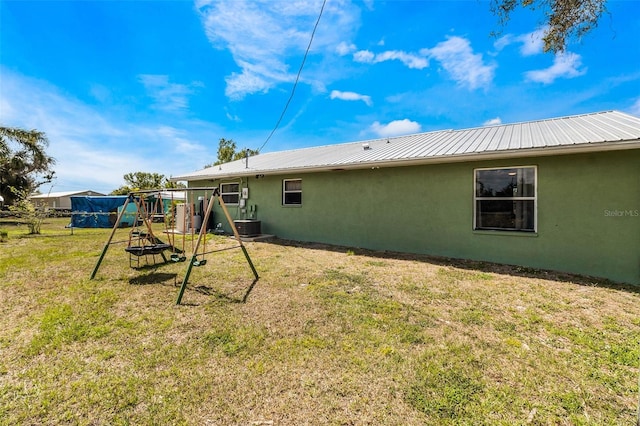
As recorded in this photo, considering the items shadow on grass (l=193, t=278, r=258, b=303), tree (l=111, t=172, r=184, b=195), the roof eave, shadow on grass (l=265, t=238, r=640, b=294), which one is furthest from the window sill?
tree (l=111, t=172, r=184, b=195)

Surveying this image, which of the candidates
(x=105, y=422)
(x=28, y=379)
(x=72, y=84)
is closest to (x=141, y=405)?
(x=105, y=422)

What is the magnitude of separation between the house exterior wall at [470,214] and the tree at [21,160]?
18.1m

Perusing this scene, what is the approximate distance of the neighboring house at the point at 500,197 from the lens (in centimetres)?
539

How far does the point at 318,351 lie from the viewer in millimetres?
2842

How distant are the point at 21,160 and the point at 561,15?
28317 mm

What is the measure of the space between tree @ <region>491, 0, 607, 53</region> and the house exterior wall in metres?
2.88

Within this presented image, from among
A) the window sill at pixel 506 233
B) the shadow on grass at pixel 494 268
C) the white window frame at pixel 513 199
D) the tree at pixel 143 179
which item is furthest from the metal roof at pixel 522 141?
the tree at pixel 143 179

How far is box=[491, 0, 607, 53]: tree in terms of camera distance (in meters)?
3.53

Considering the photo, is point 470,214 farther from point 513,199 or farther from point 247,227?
point 247,227

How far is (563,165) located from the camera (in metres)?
5.86

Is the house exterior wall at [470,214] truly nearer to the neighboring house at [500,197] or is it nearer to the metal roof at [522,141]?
the neighboring house at [500,197]

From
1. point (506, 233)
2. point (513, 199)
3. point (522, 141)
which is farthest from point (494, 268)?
point (522, 141)

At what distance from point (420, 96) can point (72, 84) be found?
14.4 metres

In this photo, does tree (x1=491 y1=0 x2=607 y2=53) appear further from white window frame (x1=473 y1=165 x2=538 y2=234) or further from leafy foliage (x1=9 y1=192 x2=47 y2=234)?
leafy foliage (x1=9 y1=192 x2=47 y2=234)
